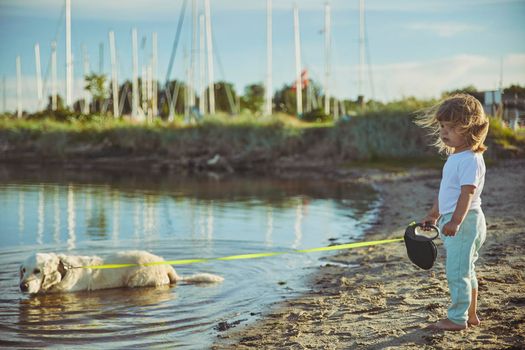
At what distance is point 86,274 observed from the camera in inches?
348

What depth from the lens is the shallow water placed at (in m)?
7.16

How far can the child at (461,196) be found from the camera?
5.54 meters

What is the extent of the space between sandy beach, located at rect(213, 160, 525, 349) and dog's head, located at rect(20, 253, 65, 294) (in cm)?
285

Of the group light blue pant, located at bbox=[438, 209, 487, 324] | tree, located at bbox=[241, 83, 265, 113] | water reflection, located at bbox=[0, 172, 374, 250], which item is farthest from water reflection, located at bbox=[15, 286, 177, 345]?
tree, located at bbox=[241, 83, 265, 113]

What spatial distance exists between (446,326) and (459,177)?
1.27 metres

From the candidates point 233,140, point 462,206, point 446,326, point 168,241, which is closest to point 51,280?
point 168,241

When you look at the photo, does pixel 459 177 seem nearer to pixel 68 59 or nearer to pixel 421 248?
pixel 421 248

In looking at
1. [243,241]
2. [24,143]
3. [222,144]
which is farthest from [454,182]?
[24,143]

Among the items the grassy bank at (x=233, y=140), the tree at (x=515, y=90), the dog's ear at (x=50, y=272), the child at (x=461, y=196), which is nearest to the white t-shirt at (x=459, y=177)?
the child at (x=461, y=196)

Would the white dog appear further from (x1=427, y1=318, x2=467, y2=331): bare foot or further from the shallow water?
(x1=427, y1=318, x2=467, y2=331): bare foot

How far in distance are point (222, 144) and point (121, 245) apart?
2854 centimetres

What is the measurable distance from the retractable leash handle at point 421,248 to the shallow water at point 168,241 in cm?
215

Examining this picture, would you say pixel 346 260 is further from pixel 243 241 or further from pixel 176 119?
pixel 176 119

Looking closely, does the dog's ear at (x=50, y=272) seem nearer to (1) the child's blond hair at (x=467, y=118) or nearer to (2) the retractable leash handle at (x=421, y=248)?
Result: (2) the retractable leash handle at (x=421, y=248)
